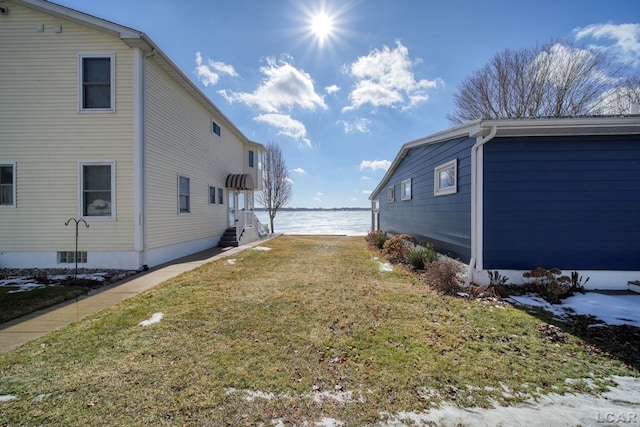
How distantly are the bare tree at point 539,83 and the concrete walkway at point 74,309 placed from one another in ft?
60.8

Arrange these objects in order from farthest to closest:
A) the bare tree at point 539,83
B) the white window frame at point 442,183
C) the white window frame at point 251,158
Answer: the white window frame at point 251,158
the bare tree at point 539,83
the white window frame at point 442,183

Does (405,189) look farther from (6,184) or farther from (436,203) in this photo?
(6,184)

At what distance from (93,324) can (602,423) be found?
568 cm

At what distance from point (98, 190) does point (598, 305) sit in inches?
454

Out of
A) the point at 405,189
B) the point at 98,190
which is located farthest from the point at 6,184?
the point at 405,189

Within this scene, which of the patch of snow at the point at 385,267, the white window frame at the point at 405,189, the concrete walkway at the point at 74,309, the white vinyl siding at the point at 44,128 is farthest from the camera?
the white window frame at the point at 405,189

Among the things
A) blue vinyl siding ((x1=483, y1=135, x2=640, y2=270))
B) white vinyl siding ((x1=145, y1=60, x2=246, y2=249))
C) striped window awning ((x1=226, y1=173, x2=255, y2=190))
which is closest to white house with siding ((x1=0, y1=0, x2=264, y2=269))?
white vinyl siding ((x1=145, y1=60, x2=246, y2=249))

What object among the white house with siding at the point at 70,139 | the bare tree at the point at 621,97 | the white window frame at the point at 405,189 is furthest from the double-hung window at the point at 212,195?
the bare tree at the point at 621,97

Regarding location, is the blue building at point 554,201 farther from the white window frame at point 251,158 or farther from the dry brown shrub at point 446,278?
the white window frame at point 251,158

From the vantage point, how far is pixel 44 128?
7363 millimetres

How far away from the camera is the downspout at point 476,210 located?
5645mm

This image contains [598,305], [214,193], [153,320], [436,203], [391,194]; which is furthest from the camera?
[391,194]

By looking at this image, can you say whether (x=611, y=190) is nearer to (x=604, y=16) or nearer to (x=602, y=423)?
(x=602, y=423)

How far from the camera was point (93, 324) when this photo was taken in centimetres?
382
